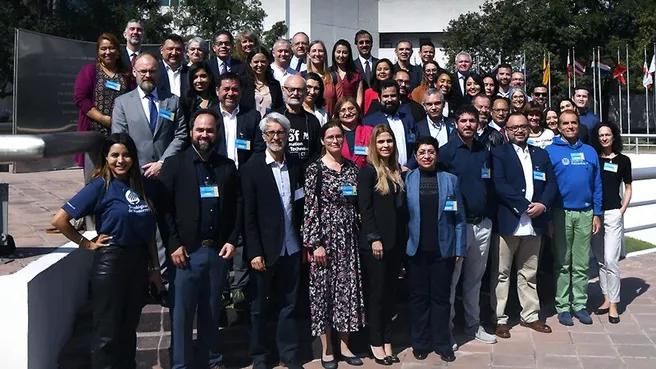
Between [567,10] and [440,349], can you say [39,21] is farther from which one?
[567,10]

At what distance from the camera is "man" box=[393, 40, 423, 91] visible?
8.68 metres

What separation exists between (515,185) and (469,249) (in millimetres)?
751

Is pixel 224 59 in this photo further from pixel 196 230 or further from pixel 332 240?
pixel 196 230

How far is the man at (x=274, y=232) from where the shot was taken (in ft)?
18.2

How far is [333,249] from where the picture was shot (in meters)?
5.76

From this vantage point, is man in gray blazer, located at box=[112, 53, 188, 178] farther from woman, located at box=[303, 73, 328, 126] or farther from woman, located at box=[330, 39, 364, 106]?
woman, located at box=[330, 39, 364, 106]

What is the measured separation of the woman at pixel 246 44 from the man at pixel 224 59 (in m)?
0.08

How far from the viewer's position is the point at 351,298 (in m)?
5.82

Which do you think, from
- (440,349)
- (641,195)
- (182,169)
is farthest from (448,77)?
(641,195)

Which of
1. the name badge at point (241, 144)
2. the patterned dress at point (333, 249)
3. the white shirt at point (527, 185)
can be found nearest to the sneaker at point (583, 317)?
the white shirt at point (527, 185)

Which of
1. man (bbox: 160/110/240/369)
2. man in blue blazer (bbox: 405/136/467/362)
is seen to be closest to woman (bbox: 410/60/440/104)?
man in blue blazer (bbox: 405/136/467/362)

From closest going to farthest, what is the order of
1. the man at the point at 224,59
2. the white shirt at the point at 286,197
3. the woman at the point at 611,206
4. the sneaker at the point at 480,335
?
the white shirt at the point at 286,197 < the sneaker at the point at 480,335 < the woman at the point at 611,206 < the man at the point at 224,59

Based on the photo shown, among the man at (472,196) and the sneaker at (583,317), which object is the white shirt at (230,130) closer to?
the man at (472,196)

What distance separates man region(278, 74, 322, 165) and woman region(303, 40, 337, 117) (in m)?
1.05
